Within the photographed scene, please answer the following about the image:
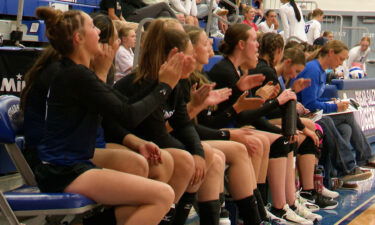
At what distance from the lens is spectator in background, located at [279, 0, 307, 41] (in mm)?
10141

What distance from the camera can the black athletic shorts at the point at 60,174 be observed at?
9.06ft

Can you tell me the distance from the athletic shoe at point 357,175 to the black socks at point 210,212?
10.4 feet

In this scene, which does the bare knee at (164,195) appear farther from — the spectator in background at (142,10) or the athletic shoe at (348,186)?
the spectator in background at (142,10)

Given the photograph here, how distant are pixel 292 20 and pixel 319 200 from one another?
16.5 feet

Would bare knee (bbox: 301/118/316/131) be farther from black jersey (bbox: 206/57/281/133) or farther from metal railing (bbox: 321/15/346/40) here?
metal railing (bbox: 321/15/346/40)

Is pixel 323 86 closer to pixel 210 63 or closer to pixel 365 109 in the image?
pixel 210 63

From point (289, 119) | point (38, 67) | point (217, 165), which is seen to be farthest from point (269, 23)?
point (38, 67)

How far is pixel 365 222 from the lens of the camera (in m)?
5.00

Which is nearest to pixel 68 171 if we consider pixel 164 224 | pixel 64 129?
pixel 64 129

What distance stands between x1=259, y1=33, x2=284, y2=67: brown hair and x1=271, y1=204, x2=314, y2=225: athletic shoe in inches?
43.0

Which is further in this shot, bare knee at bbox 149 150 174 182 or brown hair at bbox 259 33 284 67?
brown hair at bbox 259 33 284 67

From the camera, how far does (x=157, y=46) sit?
345cm

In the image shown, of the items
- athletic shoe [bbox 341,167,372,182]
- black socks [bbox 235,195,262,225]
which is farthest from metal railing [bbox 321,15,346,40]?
black socks [bbox 235,195,262,225]

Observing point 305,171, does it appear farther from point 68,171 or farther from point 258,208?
point 68,171
